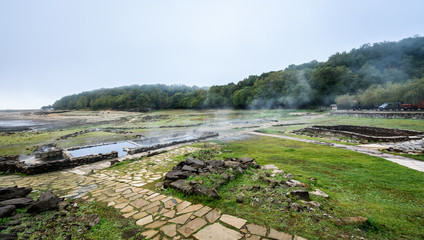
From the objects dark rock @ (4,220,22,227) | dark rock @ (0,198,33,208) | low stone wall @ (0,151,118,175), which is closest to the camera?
dark rock @ (4,220,22,227)

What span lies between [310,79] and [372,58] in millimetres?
37266

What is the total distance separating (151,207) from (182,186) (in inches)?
33.4

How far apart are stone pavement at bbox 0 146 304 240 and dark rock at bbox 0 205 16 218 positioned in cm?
111

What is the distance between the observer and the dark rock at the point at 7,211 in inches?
122

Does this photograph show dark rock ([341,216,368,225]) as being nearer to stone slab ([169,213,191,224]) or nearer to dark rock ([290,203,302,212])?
dark rock ([290,203,302,212])

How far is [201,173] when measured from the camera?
5.09 meters

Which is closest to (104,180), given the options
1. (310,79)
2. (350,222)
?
(350,222)

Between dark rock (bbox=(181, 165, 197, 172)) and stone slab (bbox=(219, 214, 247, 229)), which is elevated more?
dark rock (bbox=(181, 165, 197, 172))

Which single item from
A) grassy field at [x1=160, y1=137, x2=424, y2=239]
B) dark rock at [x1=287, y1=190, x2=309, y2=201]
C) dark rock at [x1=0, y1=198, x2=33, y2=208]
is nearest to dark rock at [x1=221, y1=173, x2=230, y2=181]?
grassy field at [x1=160, y1=137, x2=424, y2=239]

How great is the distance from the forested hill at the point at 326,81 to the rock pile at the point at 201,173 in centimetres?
5688

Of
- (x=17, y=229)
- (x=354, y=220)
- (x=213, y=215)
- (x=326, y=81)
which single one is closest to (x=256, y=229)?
(x=213, y=215)

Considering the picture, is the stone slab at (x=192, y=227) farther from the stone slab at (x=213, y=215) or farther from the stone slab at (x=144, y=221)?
the stone slab at (x=144, y=221)

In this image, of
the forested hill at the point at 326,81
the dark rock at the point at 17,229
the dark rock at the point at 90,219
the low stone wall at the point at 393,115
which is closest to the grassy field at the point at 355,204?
the dark rock at the point at 90,219

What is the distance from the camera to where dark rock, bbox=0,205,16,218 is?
3100 mm
